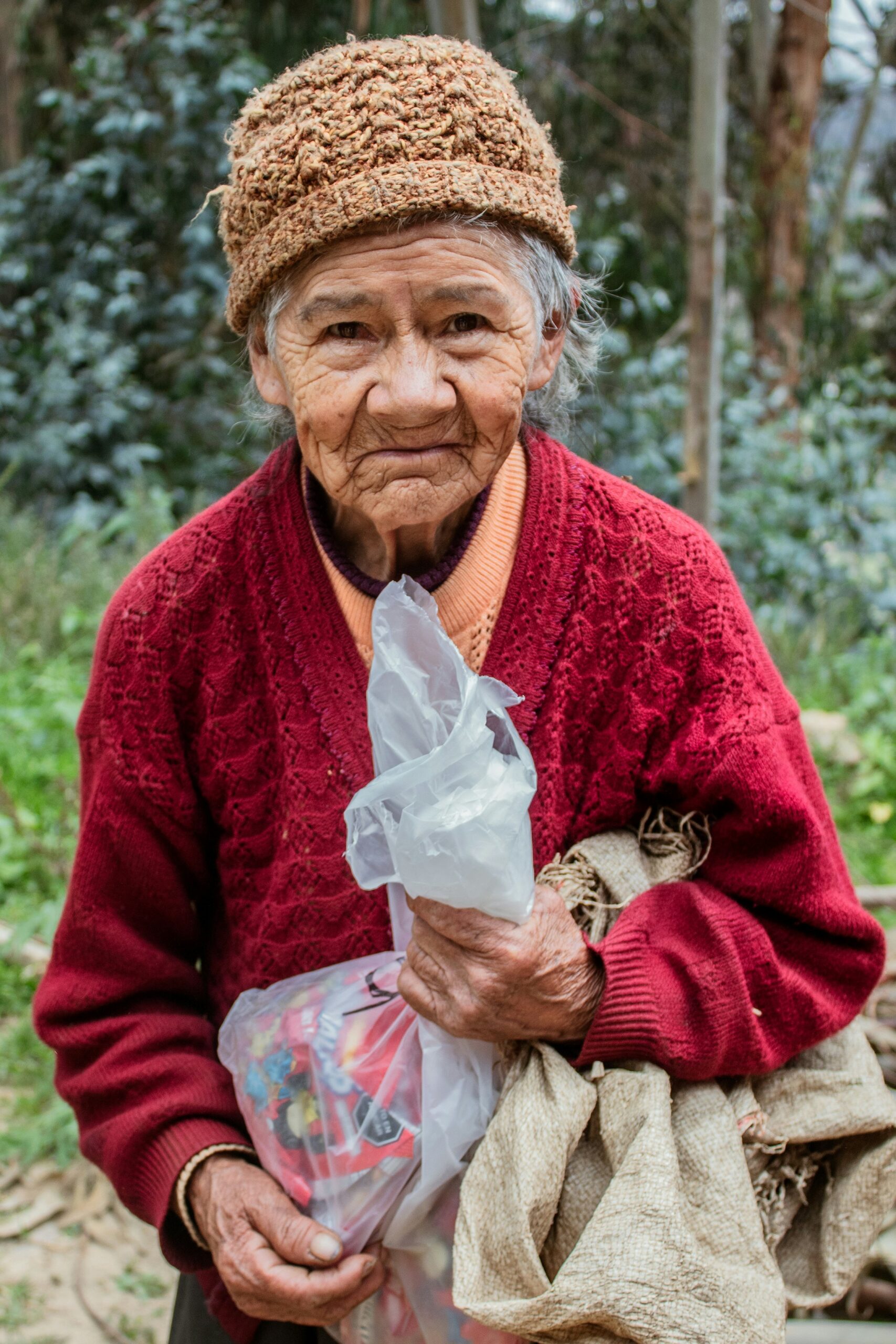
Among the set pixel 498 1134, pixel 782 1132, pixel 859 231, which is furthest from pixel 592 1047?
pixel 859 231

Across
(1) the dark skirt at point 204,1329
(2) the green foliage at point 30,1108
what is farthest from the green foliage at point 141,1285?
(1) the dark skirt at point 204,1329

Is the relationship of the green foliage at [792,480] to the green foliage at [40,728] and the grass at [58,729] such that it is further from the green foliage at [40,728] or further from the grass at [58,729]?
the green foliage at [40,728]

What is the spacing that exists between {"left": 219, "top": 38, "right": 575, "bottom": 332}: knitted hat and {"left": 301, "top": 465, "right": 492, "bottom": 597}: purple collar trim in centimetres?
32

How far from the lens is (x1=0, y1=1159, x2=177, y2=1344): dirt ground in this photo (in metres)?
2.27

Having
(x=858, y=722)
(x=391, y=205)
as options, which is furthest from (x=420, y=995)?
(x=858, y=722)

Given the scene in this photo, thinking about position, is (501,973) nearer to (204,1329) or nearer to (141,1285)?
(204,1329)

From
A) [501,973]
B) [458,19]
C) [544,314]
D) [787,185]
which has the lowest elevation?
[501,973]

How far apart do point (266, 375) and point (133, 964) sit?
85 centimetres

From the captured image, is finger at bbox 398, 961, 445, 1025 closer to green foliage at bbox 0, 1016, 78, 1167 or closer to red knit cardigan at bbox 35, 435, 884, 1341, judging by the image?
red knit cardigan at bbox 35, 435, 884, 1341

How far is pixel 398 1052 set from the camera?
1.48 m

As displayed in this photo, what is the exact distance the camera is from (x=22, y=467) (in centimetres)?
626

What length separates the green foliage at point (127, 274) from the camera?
6.05 meters

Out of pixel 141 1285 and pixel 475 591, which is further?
pixel 141 1285

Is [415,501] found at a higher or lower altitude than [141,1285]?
higher
